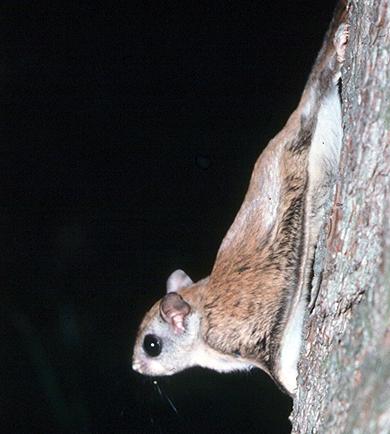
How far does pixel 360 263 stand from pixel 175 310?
4.42 ft

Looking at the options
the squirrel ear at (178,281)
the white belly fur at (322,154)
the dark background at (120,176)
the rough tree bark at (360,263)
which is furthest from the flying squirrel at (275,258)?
the dark background at (120,176)

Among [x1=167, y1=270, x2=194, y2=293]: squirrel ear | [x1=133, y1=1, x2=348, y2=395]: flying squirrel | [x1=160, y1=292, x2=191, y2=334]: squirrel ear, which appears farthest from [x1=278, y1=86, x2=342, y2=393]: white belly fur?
[x1=167, y1=270, x2=194, y2=293]: squirrel ear

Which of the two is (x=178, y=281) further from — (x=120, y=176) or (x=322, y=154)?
(x=120, y=176)

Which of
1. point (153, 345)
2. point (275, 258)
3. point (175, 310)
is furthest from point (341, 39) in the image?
point (153, 345)

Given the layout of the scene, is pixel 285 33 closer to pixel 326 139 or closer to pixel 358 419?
pixel 326 139

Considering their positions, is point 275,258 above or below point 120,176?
below

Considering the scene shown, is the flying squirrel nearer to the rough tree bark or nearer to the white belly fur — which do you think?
the white belly fur

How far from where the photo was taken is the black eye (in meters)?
2.62

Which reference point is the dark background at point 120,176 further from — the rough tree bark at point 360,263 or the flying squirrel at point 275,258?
the rough tree bark at point 360,263

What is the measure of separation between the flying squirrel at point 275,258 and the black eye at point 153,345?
0.18 ft

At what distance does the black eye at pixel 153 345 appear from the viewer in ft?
8.61

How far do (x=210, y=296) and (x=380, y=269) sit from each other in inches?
54.6

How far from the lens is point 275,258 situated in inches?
84.4

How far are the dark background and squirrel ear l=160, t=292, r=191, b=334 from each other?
4.16ft
